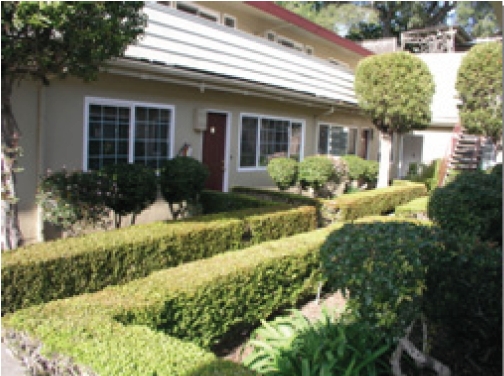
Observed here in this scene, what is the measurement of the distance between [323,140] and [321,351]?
13683 millimetres

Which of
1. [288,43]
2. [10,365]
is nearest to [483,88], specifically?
[288,43]

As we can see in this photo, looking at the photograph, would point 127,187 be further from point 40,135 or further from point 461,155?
point 461,155

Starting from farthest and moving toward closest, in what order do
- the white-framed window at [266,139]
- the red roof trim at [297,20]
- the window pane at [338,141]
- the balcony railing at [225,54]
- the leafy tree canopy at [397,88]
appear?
1. the window pane at [338,141]
2. the red roof trim at [297,20]
3. the leafy tree canopy at [397,88]
4. the white-framed window at [266,139]
5. the balcony railing at [225,54]

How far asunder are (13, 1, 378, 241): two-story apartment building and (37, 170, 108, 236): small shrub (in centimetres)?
111

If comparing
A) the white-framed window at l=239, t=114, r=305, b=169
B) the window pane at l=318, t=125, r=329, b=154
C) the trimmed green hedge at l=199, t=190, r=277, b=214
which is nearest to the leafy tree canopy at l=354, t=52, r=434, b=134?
the white-framed window at l=239, t=114, r=305, b=169

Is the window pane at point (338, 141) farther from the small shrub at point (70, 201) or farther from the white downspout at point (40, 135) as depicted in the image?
the small shrub at point (70, 201)

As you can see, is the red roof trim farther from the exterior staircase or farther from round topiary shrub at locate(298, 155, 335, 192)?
the exterior staircase

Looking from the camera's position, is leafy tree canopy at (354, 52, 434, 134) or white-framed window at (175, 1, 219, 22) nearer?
white-framed window at (175, 1, 219, 22)

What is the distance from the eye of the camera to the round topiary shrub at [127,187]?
306 inches

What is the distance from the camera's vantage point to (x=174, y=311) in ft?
14.7

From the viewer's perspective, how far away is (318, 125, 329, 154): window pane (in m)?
17.1

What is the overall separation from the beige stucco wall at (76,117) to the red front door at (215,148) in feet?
0.74

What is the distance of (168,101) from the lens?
1045cm

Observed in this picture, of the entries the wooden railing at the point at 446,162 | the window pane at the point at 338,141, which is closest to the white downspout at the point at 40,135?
the window pane at the point at 338,141
